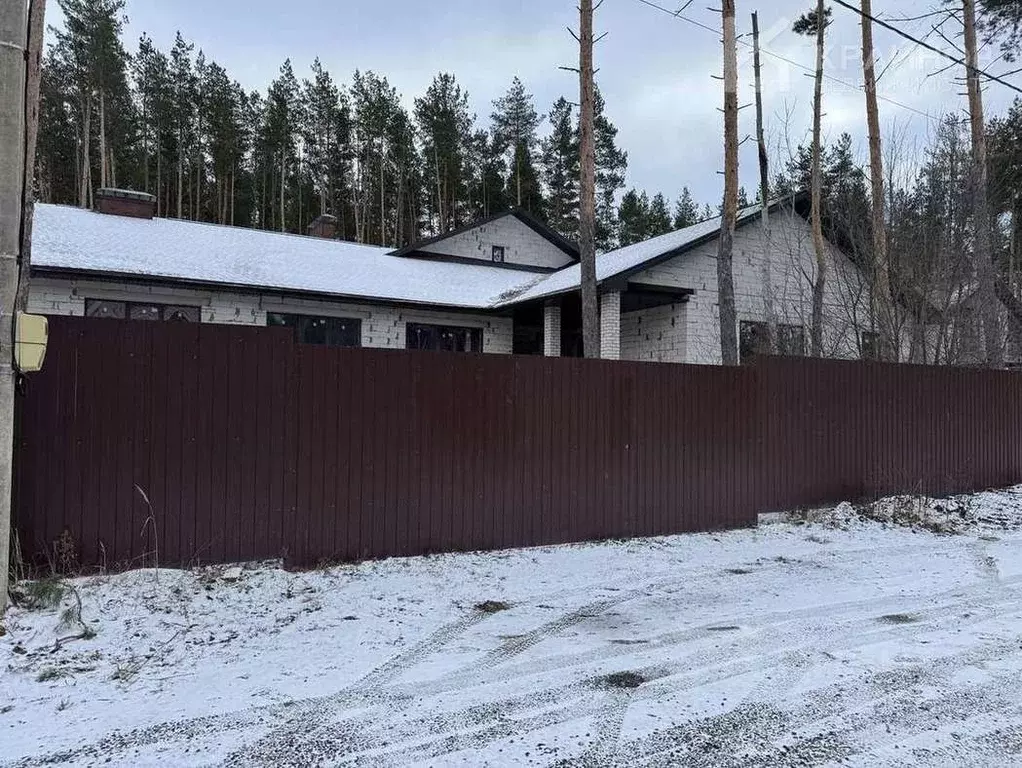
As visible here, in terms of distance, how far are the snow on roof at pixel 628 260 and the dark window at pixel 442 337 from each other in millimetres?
1301

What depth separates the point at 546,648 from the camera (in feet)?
12.9

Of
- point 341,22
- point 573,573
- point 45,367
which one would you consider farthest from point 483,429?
point 341,22

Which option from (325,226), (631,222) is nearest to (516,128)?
(631,222)

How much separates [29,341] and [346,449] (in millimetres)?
2278

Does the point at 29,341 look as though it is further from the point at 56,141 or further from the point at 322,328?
the point at 56,141

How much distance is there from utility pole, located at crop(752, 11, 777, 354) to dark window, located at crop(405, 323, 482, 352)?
6.06 m

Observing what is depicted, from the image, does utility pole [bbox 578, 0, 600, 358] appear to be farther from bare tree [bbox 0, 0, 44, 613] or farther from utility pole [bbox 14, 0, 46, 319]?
bare tree [bbox 0, 0, 44, 613]

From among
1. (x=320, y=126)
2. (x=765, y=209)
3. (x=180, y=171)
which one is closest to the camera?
(x=765, y=209)

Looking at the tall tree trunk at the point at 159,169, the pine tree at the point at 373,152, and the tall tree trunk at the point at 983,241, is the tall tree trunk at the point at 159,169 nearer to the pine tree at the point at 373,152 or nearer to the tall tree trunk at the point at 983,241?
the pine tree at the point at 373,152

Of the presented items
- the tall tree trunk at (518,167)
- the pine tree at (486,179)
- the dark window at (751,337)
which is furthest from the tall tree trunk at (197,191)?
the dark window at (751,337)

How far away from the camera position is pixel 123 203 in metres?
14.5

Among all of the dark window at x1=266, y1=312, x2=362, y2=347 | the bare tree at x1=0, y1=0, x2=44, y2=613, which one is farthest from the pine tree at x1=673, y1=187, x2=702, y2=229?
the bare tree at x1=0, y1=0, x2=44, y2=613

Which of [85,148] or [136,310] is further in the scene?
[85,148]

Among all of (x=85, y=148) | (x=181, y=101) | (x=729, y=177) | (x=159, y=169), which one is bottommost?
(x=729, y=177)
